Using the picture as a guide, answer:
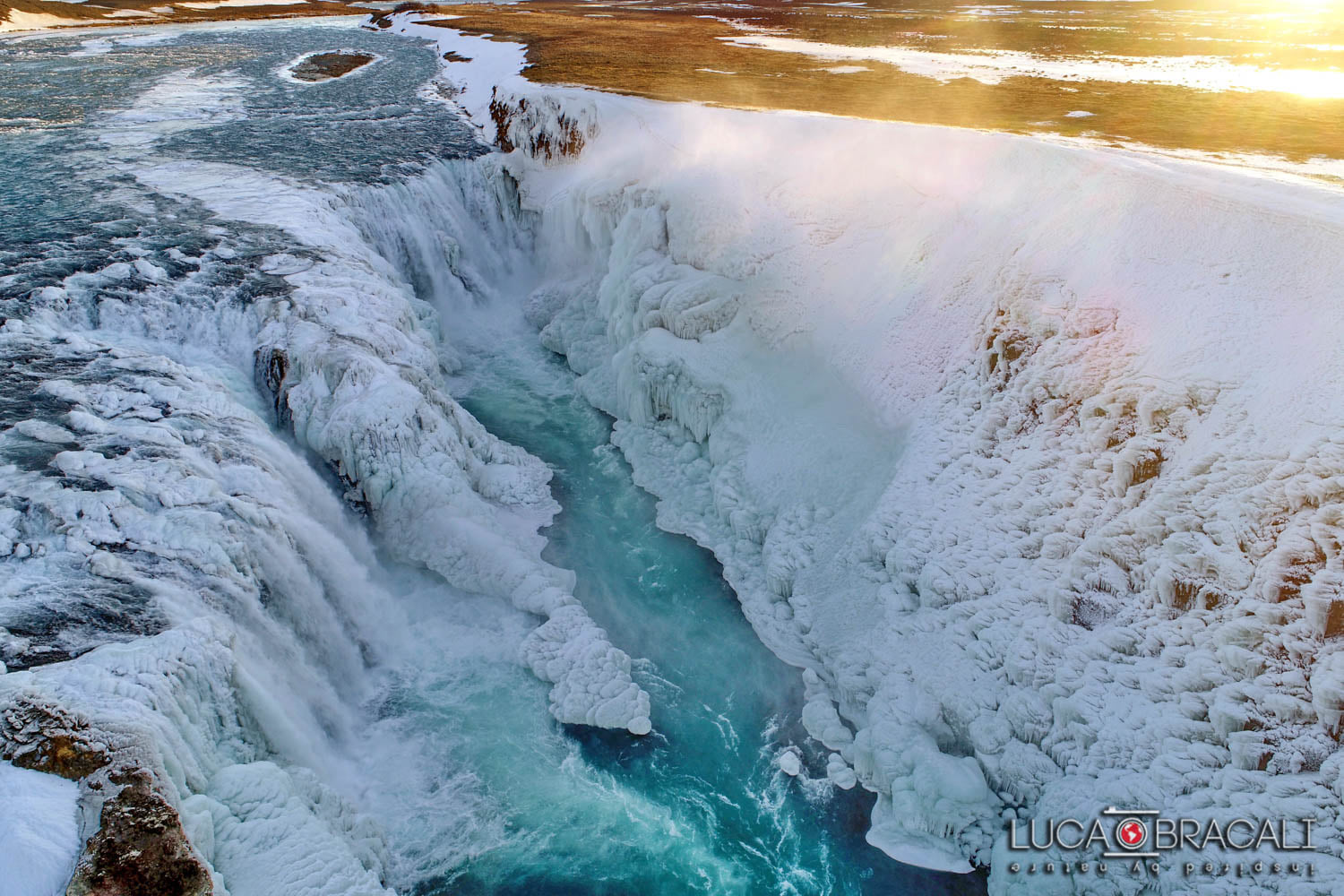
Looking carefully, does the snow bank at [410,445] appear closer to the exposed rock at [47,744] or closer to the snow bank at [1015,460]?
the snow bank at [1015,460]

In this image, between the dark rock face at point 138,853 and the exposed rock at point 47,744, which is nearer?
the dark rock face at point 138,853

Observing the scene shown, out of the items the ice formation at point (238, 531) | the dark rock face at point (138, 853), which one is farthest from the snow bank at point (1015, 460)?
the dark rock face at point (138, 853)

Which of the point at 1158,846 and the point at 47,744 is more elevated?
the point at 47,744

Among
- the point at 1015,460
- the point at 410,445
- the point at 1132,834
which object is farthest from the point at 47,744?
the point at 1015,460

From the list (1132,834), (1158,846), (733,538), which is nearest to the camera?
(1158,846)

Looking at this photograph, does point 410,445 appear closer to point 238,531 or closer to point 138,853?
point 238,531

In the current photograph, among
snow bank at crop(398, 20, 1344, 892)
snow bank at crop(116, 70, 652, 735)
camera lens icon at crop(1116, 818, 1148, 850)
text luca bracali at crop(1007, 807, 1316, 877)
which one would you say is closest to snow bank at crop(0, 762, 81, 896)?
snow bank at crop(116, 70, 652, 735)

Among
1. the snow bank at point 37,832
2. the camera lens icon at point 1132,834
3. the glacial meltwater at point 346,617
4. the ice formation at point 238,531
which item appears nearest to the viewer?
the snow bank at point 37,832
